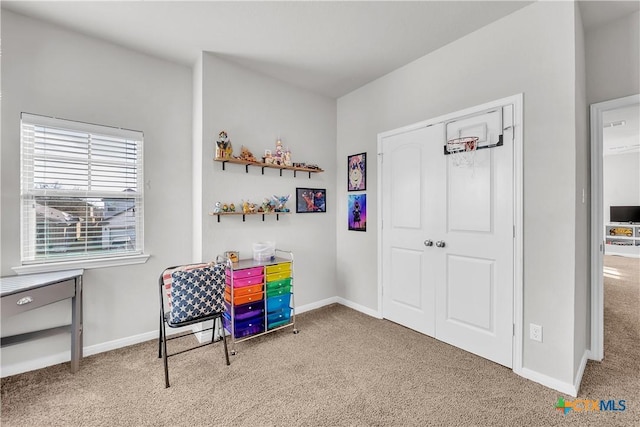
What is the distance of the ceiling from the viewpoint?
209cm

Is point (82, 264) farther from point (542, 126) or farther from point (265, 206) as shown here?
point (542, 126)

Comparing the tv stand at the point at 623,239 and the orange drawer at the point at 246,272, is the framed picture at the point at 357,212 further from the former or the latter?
the tv stand at the point at 623,239

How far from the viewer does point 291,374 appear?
7.07 ft

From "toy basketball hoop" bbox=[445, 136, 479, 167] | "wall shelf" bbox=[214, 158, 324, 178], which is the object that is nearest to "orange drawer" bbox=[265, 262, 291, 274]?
"wall shelf" bbox=[214, 158, 324, 178]

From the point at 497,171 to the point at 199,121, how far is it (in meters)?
2.79

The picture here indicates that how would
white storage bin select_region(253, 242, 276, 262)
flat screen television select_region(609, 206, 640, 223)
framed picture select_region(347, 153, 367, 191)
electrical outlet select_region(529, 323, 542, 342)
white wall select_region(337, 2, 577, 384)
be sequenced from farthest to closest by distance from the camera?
flat screen television select_region(609, 206, 640, 223)
framed picture select_region(347, 153, 367, 191)
white storage bin select_region(253, 242, 276, 262)
electrical outlet select_region(529, 323, 542, 342)
white wall select_region(337, 2, 577, 384)

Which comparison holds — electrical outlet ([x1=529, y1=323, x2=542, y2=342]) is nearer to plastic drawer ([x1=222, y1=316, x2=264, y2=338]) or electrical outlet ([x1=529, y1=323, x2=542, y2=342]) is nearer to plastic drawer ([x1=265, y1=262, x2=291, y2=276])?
plastic drawer ([x1=265, y1=262, x2=291, y2=276])

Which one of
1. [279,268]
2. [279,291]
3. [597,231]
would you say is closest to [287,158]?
[279,268]

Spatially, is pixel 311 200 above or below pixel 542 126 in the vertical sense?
Answer: below

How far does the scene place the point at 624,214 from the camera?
7285 mm

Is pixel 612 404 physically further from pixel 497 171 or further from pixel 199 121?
pixel 199 121

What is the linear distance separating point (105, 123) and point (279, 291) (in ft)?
7.44

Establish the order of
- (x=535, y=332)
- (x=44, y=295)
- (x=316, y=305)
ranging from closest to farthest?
(x=44, y=295), (x=535, y=332), (x=316, y=305)

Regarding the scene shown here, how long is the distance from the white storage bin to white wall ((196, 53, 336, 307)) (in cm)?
13
